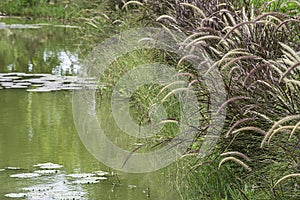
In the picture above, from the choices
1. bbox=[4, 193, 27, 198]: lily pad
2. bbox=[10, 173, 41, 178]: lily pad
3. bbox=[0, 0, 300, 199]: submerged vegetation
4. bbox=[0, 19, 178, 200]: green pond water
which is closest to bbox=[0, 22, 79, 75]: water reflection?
bbox=[0, 19, 178, 200]: green pond water

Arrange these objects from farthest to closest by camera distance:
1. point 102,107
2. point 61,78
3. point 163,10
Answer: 1. point 61,78
2. point 102,107
3. point 163,10

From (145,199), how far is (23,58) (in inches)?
327

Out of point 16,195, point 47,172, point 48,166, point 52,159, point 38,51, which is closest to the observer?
point 16,195

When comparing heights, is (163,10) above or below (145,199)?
above

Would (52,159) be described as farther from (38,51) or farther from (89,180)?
(38,51)

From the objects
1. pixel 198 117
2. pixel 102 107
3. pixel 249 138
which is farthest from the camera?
pixel 102 107

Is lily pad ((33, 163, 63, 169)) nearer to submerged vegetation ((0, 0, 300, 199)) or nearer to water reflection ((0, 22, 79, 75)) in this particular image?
submerged vegetation ((0, 0, 300, 199))

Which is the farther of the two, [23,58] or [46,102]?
[23,58]

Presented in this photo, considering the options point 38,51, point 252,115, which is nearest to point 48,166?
point 252,115

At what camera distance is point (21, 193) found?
175 inches

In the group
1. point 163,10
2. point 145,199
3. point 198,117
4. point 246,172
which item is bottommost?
point 145,199

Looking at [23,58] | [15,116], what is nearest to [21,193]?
[15,116]

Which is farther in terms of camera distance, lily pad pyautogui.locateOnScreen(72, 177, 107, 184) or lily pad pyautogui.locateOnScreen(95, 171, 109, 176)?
lily pad pyautogui.locateOnScreen(95, 171, 109, 176)

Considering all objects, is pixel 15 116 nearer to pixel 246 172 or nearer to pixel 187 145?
pixel 187 145
